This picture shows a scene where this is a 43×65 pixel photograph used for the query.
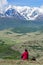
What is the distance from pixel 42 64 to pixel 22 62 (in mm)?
3244

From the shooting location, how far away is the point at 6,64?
40.8 m

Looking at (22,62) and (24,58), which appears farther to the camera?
(24,58)

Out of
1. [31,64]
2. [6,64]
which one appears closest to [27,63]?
[31,64]

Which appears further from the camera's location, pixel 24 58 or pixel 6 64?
pixel 24 58

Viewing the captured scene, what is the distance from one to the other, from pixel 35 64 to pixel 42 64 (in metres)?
1.19

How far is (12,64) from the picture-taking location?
40812 mm

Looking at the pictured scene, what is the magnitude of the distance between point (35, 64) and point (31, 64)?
785 millimetres

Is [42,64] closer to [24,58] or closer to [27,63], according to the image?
[27,63]

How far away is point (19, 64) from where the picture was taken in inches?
1610

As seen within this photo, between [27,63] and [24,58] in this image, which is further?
[24,58]

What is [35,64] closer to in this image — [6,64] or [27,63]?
[27,63]

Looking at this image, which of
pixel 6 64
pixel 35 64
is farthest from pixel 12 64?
pixel 35 64

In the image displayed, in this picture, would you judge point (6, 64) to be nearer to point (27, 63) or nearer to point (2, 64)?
point (2, 64)

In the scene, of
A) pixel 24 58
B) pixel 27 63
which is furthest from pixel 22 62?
pixel 24 58
